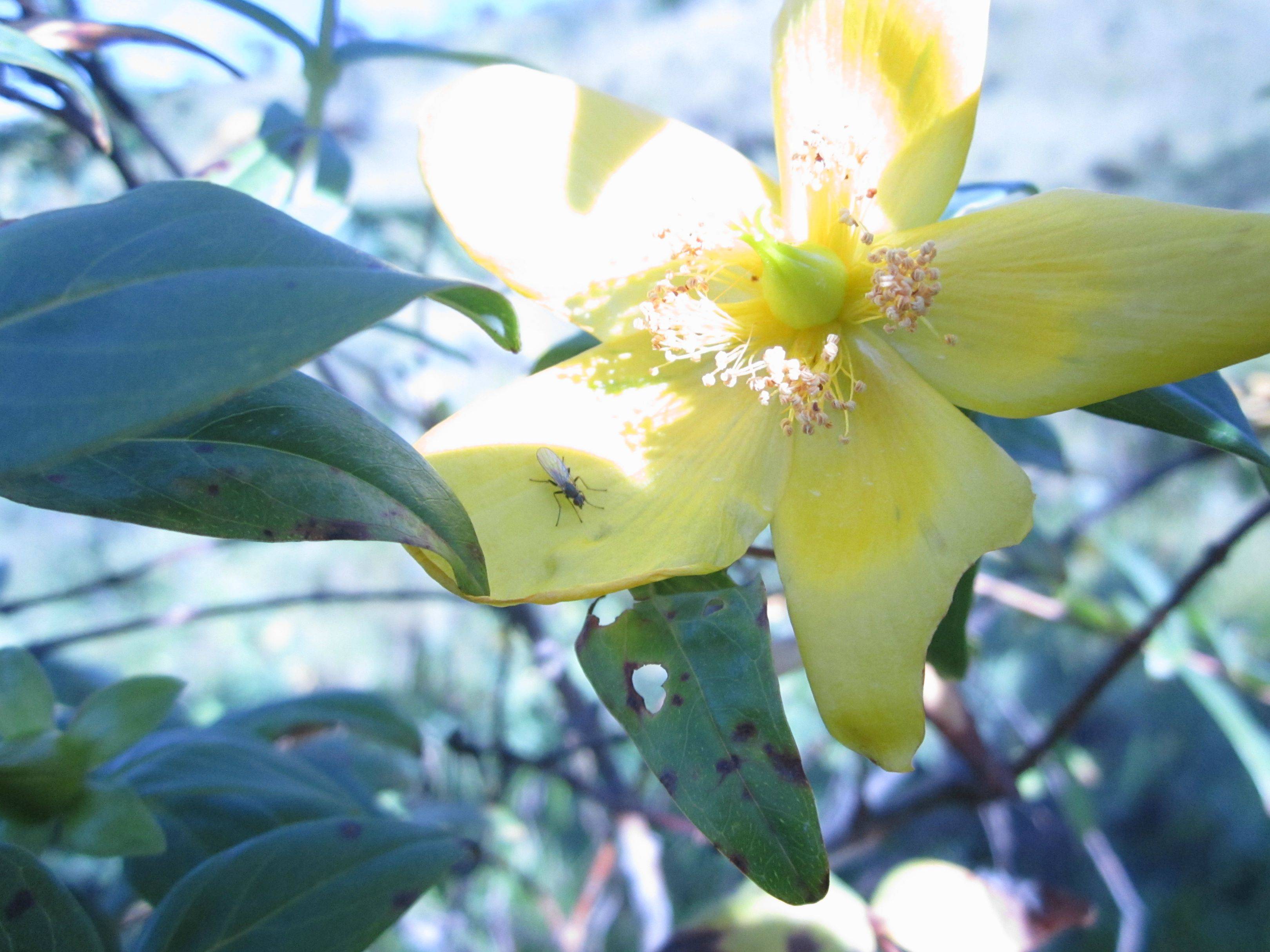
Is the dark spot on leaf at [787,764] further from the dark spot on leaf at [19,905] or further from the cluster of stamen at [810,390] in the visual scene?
the dark spot on leaf at [19,905]

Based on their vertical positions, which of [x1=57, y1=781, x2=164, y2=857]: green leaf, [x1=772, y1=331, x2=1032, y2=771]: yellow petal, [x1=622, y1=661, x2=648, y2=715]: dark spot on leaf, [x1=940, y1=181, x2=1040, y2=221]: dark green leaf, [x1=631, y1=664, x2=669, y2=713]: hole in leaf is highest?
[x1=940, y1=181, x2=1040, y2=221]: dark green leaf

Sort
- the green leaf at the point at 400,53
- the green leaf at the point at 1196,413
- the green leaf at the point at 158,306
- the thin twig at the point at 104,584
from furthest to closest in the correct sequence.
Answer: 1. the thin twig at the point at 104,584
2. the green leaf at the point at 400,53
3. the green leaf at the point at 1196,413
4. the green leaf at the point at 158,306

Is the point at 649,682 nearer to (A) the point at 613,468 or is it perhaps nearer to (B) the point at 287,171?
(A) the point at 613,468

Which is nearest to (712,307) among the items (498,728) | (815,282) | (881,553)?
(815,282)

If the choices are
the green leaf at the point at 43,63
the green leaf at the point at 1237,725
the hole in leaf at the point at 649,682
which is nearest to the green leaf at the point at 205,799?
the hole in leaf at the point at 649,682

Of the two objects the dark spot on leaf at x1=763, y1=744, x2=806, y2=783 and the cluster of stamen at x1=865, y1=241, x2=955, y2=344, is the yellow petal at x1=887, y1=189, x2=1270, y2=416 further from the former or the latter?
the dark spot on leaf at x1=763, y1=744, x2=806, y2=783

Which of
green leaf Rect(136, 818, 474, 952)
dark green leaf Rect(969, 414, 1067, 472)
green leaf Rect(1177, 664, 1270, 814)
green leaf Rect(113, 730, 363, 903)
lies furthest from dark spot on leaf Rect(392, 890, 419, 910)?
green leaf Rect(1177, 664, 1270, 814)
